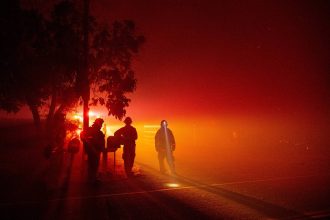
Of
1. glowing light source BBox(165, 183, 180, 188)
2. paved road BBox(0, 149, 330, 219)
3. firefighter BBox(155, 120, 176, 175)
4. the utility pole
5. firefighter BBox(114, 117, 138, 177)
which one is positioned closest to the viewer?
paved road BBox(0, 149, 330, 219)

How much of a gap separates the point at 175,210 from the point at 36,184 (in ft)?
17.2

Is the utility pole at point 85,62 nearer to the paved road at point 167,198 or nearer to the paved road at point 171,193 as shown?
the paved road at point 171,193

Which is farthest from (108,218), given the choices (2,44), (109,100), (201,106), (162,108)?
(162,108)

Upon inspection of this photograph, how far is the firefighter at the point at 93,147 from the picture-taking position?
1125cm

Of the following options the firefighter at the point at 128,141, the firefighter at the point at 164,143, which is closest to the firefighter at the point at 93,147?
the firefighter at the point at 128,141

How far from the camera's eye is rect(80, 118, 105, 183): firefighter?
11.2m

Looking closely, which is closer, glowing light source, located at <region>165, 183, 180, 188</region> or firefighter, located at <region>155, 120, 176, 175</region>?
glowing light source, located at <region>165, 183, 180, 188</region>

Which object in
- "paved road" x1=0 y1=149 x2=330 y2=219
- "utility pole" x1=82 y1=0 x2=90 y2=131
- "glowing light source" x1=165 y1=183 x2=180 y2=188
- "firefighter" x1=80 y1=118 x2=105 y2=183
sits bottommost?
"paved road" x1=0 y1=149 x2=330 y2=219

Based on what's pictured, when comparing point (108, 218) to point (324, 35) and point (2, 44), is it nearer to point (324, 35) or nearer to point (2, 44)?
point (2, 44)

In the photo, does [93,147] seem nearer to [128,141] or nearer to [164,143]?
[128,141]

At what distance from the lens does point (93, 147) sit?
11.3m

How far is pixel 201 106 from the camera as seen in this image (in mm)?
35438

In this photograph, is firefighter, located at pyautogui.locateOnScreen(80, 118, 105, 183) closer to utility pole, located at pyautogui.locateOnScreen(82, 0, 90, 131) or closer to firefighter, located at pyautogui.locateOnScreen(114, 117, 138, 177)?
firefighter, located at pyautogui.locateOnScreen(114, 117, 138, 177)

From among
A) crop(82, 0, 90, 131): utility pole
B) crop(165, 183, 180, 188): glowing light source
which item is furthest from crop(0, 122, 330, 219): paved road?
crop(82, 0, 90, 131): utility pole
